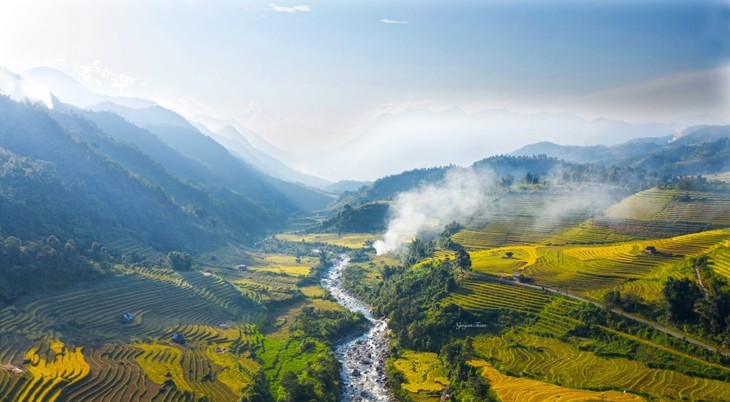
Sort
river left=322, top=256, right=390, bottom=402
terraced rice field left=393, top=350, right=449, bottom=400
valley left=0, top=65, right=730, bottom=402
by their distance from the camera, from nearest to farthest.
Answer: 1. valley left=0, top=65, right=730, bottom=402
2. terraced rice field left=393, top=350, right=449, bottom=400
3. river left=322, top=256, right=390, bottom=402

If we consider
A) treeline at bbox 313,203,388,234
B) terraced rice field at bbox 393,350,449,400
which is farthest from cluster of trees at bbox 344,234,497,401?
treeline at bbox 313,203,388,234

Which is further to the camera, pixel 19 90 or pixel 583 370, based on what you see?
pixel 19 90

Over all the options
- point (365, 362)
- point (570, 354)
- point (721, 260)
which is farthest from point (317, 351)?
point (721, 260)

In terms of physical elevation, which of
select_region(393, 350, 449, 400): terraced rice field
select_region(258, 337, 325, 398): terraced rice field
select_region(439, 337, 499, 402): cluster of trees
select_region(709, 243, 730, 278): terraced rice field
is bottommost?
select_region(258, 337, 325, 398): terraced rice field

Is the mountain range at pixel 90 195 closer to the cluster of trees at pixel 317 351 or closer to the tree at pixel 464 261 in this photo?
the cluster of trees at pixel 317 351

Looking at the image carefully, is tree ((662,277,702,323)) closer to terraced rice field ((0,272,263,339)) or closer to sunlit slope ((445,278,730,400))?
sunlit slope ((445,278,730,400))

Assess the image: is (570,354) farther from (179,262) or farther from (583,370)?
(179,262)
